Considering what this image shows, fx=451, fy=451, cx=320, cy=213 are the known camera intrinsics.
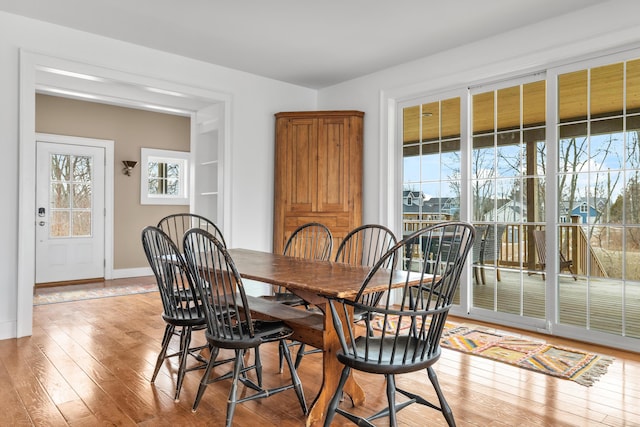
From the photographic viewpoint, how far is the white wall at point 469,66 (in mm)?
3416

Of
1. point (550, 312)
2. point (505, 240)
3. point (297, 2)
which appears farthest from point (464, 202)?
point (297, 2)

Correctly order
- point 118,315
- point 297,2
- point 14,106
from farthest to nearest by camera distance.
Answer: point 118,315 < point 14,106 < point 297,2

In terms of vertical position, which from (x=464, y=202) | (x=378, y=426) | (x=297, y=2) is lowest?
(x=378, y=426)

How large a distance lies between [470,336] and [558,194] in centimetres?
140

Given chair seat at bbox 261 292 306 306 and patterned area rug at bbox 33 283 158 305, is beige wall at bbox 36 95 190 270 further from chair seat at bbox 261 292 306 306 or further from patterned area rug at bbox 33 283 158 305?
chair seat at bbox 261 292 306 306

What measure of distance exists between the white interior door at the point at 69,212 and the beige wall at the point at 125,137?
0.76 feet

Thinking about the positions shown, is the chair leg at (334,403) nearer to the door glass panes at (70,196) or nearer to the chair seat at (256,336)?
the chair seat at (256,336)

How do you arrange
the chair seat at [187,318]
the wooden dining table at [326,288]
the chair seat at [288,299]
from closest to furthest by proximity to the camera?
the wooden dining table at [326,288]
the chair seat at [187,318]
the chair seat at [288,299]

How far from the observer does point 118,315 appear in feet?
14.8

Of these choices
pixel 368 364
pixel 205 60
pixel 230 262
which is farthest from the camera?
pixel 205 60

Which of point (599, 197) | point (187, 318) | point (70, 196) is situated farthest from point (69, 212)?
point (599, 197)

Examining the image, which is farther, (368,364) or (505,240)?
(505,240)

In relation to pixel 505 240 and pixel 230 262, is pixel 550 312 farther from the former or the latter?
pixel 230 262

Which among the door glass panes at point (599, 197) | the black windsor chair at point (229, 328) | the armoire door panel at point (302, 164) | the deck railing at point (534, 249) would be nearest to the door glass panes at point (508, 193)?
the deck railing at point (534, 249)
